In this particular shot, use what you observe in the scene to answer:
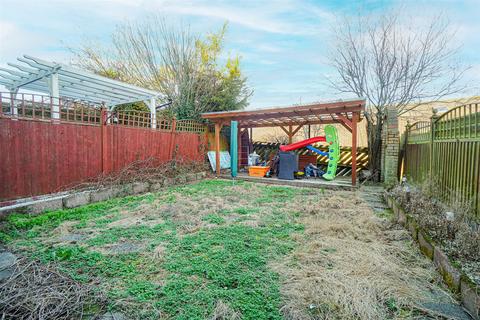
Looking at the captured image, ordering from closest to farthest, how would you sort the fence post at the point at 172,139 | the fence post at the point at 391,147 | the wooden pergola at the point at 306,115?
1. the wooden pergola at the point at 306,115
2. the fence post at the point at 391,147
3. the fence post at the point at 172,139

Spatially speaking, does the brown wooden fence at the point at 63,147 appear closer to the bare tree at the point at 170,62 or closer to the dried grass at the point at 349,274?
the bare tree at the point at 170,62

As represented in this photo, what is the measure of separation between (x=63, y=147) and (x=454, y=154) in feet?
21.7

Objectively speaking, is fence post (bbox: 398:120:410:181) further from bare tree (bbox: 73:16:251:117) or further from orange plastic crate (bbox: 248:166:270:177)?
bare tree (bbox: 73:16:251:117)

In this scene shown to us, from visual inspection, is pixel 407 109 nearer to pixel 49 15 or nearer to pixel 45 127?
pixel 45 127

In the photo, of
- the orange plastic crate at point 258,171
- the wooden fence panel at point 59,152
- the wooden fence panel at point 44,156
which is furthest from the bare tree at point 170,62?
the wooden fence panel at point 44,156

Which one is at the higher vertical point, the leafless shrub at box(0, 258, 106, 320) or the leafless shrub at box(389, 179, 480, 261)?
the leafless shrub at box(389, 179, 480, 261)

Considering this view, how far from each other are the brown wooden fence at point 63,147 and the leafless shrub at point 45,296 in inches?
103

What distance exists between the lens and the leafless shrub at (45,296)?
1588mm

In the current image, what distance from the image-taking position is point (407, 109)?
328 inches

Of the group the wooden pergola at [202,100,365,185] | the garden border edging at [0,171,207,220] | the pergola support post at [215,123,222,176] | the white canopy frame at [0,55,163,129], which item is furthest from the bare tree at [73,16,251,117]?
the garden border edging at [0,171,207,220]

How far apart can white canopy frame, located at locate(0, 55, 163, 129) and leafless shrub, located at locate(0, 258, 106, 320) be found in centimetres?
335

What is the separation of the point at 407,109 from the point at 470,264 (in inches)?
311

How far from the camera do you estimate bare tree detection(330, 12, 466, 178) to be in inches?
292

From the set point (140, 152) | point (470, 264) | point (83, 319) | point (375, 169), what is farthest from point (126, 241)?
point (375, 169)
